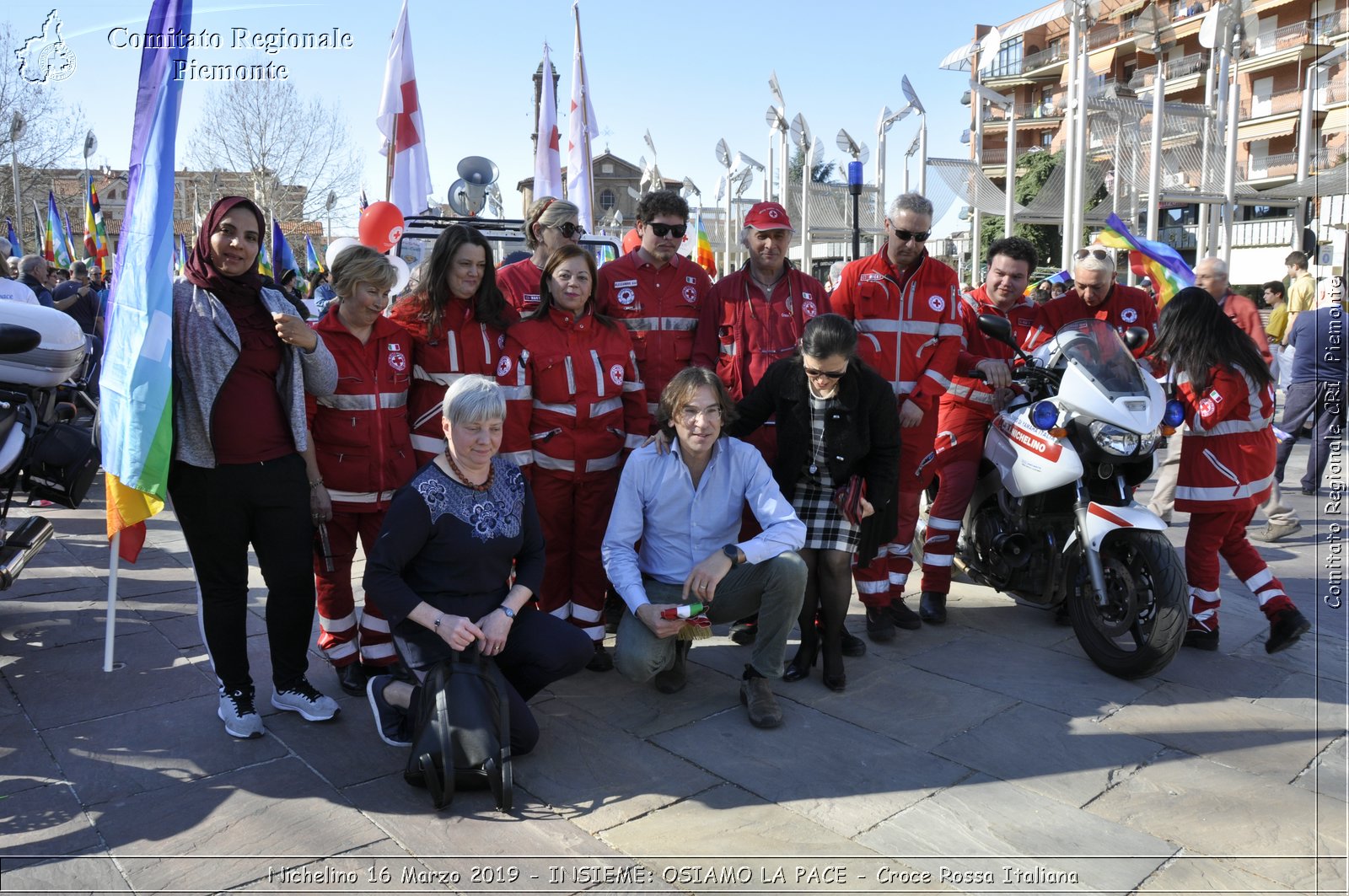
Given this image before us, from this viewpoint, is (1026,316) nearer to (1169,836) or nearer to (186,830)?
(1169,836)

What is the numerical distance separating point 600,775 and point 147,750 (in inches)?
63.7

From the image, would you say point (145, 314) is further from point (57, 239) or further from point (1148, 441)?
point (57, 239)

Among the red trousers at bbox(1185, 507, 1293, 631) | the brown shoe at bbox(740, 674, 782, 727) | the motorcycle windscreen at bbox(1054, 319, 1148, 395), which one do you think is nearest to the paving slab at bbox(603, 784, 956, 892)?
the brown shoe at bbox(740, 674, 782, 727)

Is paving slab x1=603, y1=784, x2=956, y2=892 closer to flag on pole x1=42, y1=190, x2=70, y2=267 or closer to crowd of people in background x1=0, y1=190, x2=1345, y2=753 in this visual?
crowd of people in background x1=0, y1=190, x2=1345, y2=753

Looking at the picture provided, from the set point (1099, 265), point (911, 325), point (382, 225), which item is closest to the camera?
point (911, 325)

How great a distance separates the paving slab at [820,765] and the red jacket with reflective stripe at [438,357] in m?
1.63

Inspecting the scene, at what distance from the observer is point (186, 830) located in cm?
291

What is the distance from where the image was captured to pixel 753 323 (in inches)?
185

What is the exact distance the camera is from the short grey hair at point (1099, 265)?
5.27 m

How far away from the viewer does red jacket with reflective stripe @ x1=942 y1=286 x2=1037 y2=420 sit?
514 centimetres

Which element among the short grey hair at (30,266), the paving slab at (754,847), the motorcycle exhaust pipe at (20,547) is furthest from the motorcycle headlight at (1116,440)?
the short grey hair at (30,266)

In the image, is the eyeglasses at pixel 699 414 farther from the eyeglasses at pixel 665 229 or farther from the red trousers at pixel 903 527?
the red trousers at pixel 903 527

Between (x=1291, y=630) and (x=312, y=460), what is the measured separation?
4.31 meters

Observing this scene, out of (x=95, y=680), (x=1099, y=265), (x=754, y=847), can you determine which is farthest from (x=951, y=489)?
(x=95, y=680)
